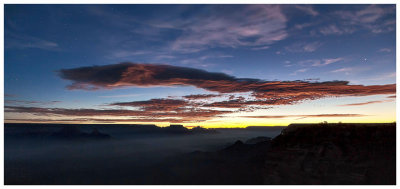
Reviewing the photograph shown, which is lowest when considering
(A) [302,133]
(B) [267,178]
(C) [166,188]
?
(B) [267,178]

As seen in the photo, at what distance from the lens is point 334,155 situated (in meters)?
22.1

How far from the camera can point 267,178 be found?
25.8 m

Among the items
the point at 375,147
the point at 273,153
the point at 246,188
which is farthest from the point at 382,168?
the point at 246,188

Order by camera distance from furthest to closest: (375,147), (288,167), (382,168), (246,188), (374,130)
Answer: (288,167)
(374,130)
(375,147)
(382,168)
(246,188)

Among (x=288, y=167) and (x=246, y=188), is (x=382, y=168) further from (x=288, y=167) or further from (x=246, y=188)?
(x=246, y=188)

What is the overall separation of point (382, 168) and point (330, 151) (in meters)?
4.16

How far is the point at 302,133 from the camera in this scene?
26.0 m

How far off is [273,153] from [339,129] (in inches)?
294

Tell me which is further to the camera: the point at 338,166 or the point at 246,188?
the point at 338,166

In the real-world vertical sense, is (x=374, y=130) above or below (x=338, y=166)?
above

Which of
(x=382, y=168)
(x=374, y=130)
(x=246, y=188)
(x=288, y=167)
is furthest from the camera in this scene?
(x=288, y=167)

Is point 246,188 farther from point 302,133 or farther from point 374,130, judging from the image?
point 374,130

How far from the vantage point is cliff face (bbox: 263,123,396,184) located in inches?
802

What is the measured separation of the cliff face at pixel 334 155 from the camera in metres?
20.4
